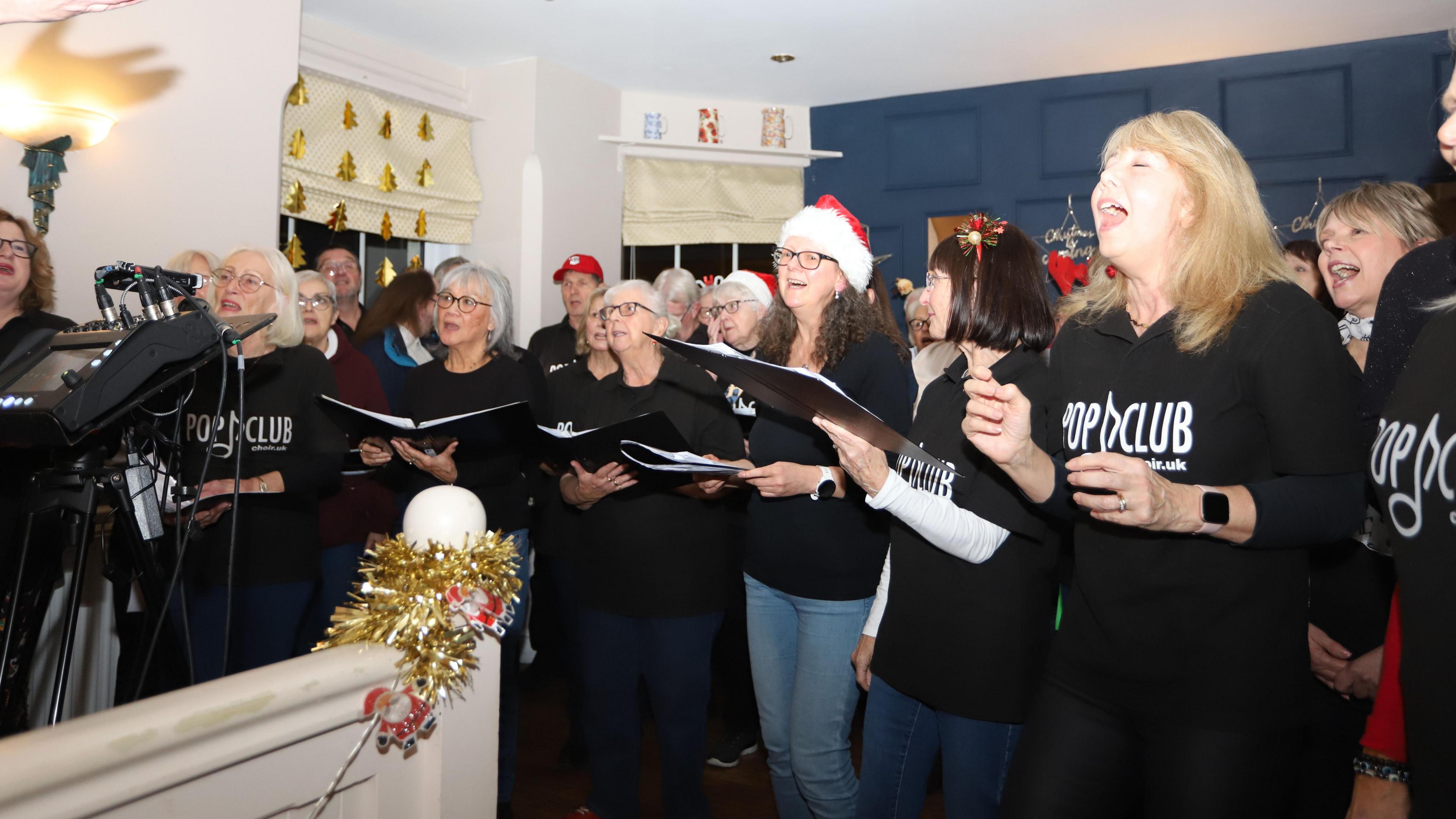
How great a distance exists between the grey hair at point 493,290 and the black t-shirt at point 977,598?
1.49 m

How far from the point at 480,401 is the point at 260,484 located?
59cm

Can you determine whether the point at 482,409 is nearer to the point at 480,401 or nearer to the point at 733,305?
the point at 480,401

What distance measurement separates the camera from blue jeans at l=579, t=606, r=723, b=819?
2.12 metres

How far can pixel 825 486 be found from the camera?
1.81m

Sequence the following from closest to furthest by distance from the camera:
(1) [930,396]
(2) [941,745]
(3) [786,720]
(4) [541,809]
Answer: (2) [941,745] < (1) [930,396] < (3) [786,720] < (4) [541,809]

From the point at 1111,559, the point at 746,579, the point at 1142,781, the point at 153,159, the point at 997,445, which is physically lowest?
the point at 1142,781

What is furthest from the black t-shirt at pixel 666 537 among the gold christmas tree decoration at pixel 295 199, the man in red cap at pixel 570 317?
the gold christmas tree decoration at pixel 295 199

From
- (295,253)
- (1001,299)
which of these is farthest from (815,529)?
(295,253)

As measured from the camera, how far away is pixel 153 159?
10.6ft

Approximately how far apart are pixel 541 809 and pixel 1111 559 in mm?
1863

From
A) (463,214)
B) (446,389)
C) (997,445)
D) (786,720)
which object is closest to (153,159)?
(446,389)

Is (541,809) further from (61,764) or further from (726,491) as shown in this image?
(61,764)

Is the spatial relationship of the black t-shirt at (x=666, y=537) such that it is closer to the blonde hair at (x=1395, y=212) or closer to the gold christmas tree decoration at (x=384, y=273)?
the blonde hair at (x=1395, y=212)

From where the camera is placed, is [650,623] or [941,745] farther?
[650,623]
